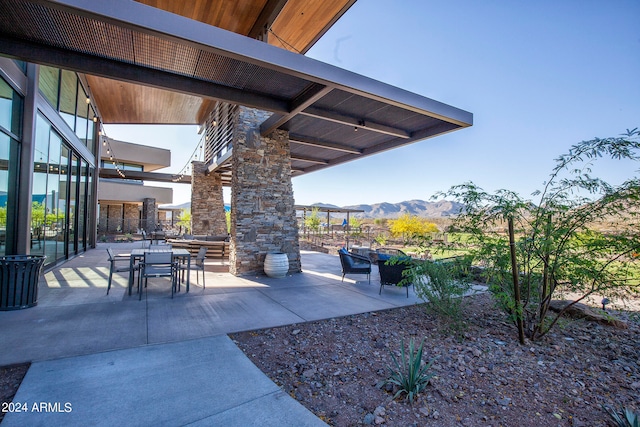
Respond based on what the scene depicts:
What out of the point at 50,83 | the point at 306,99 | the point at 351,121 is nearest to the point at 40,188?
the point at 50,83

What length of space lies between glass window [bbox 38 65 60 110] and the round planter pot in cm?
585

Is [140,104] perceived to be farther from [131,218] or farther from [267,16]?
[131,218]

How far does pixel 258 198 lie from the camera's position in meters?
6.80

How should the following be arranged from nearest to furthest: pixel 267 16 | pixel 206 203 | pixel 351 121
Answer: pixel 351 121, pixel 267 16, pixel 206 203

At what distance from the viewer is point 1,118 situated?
4.52m

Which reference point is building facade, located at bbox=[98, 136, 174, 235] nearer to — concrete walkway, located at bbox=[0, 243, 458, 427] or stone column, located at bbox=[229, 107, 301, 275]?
stone column, located at bbox=[229, 107, 301, 275]

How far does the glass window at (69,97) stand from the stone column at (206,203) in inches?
208

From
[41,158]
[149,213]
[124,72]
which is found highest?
[124,72]

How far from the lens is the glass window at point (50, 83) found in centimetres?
594

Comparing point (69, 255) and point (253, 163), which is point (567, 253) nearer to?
point (253, 163)

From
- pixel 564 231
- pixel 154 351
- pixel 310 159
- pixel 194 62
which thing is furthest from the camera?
pixel 310 159

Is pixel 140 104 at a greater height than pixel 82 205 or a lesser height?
greater

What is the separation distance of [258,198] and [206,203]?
7820 millimetres

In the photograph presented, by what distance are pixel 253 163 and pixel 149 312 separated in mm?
3880
